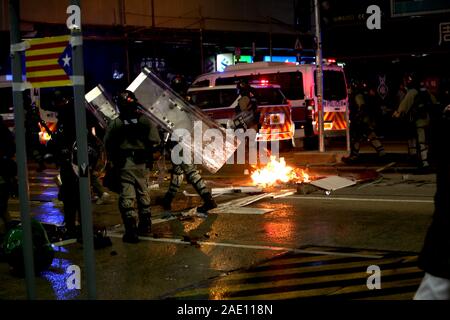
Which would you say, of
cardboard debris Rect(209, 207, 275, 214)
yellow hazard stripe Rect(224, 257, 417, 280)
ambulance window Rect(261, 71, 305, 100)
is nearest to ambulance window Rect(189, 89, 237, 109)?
ambulance window Rect(261, 71, 305, 100)

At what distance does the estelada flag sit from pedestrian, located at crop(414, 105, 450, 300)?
2.39m

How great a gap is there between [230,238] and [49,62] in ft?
14.0

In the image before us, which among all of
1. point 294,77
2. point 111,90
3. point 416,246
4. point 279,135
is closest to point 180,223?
point 416,246

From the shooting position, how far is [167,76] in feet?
97.7

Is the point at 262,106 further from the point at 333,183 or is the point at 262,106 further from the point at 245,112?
the point at 333,183

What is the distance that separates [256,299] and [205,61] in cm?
2674

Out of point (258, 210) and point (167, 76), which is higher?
point (167, 76)

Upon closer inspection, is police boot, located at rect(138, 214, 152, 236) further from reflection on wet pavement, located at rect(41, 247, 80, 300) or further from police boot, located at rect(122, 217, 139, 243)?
reflection on wet pavement, located at rect(41, 247, 80, 300)

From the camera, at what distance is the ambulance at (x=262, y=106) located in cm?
1772

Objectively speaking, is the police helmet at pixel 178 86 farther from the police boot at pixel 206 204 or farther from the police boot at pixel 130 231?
the police boot at pixel 130 231

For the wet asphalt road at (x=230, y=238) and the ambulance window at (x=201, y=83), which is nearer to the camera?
the wet asphalt road at (x=230, y=238)

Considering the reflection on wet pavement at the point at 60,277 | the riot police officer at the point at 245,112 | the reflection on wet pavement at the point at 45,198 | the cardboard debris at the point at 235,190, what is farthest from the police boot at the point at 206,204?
the riot police officer at the point at 245,112

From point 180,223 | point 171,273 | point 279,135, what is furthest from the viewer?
point 279,135
